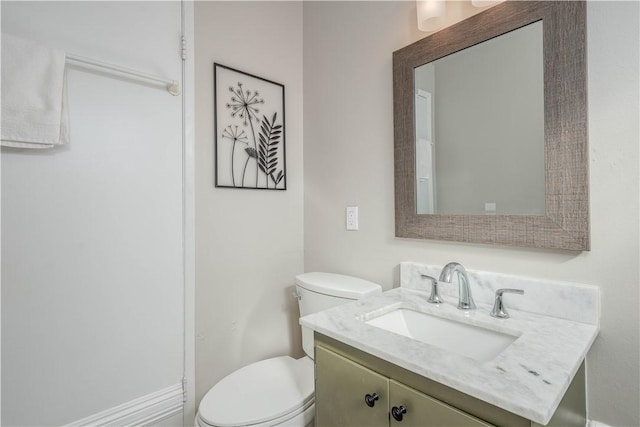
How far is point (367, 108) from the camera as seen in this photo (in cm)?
148

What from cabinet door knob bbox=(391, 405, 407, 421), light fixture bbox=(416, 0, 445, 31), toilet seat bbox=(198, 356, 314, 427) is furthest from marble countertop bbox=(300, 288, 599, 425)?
light fixture bbox=(416, 0, 445, 31)

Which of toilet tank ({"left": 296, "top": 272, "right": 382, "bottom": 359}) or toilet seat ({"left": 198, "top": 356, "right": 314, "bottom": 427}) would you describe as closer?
toilet seat ({"left": 198, "top": 356, "right": 314, "bottom": 427})

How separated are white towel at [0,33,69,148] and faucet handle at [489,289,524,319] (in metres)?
1.49

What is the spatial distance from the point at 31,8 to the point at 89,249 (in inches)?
33.0

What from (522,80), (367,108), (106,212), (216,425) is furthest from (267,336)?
(522,80)

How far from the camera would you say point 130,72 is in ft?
3.95

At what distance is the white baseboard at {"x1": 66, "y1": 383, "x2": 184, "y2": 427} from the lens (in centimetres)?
118

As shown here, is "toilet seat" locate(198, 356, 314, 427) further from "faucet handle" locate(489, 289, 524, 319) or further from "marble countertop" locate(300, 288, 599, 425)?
"faucet handle" locate(489, 289, 524, 319)

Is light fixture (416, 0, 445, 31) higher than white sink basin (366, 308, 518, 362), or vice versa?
light fixture (416, 0, 445, 31)

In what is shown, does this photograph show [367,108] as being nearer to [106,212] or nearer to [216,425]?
[106,212]

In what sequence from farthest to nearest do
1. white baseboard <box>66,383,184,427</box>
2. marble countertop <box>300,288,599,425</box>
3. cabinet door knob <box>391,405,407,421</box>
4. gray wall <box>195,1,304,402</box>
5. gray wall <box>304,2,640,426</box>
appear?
gray wall <box>195,1,304,402</box>
white baseboard <box>66,383,184,427</box>
gray wall <box>304,2,640,426</box>
cabinet door knob <box>391,405,407,421</box>
marble countertop <box>300,288,599,425</box>

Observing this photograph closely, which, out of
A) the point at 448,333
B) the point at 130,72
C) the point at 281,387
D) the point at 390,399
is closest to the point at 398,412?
the point at 390,399

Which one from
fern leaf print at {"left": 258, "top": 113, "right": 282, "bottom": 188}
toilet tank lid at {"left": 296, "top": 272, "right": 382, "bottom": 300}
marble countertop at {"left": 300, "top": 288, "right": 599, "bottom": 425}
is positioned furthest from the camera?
fern leaf print at {"left": 258, "top": 113, "right": 282, "bottom": 188}

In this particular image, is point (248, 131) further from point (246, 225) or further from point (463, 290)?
point (463, 290)
